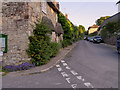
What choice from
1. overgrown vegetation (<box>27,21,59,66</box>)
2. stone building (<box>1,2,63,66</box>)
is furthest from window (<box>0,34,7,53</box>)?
overgrown vegetation (<box>27,21,59,66</box>)

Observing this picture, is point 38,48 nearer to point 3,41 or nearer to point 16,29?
point 16,29

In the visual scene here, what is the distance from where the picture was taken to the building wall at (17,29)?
690 centimetres

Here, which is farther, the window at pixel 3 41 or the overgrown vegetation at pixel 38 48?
the window at pixel 3 41

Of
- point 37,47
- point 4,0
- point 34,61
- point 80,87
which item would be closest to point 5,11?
point 4,0

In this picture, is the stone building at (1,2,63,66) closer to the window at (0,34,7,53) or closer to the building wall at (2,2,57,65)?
the building wall at (2,2,57,65)

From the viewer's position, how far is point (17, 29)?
6961 millimetres

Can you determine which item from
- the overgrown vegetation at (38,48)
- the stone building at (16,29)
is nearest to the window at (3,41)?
the stone building at (16,29)

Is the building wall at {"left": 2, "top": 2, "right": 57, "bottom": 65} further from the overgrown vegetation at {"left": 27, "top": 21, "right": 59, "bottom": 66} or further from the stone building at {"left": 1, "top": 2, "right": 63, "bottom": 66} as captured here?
the overgrown vegetation at {"left": 27, "top": 21, "right": 59, "bottom": 66}

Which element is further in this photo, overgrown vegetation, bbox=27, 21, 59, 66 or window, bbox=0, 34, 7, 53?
window, bbox=0, 34, 7, 53

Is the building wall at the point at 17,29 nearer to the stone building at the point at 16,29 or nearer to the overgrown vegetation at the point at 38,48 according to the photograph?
the stone building at the point at 16,29

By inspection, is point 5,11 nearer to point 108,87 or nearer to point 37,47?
point 37,47

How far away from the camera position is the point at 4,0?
712cm

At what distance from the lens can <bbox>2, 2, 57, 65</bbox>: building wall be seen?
6.90 m

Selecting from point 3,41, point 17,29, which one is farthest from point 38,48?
point 3,41
